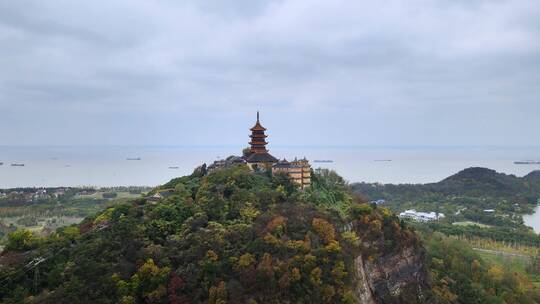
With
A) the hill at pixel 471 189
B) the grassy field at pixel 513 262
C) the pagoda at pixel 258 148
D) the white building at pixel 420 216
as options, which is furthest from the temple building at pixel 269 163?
the hill at pixel 471 189

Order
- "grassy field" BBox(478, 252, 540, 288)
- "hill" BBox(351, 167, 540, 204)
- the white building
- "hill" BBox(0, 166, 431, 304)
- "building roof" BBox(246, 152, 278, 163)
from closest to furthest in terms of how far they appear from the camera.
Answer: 1. "hill" BBox(0, 166, 431, 304)
2. "building roof" BBox(246, 152, 278, 163)
3. "grassy field" BBox(478, 252, 540, 288)
4. the white building
5. "hill" BBox(351, 167, 540, 204)

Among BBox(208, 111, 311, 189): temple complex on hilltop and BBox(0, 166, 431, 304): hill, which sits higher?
BBox(208, 111, 311, 189): temple complex on hilltop

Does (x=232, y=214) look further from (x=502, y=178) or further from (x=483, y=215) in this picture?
(x=502, y=178)

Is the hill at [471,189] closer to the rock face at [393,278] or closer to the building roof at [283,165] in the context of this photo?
the building roof at [283,165]

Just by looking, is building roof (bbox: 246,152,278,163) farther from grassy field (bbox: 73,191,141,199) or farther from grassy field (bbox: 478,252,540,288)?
grassy field (bbox: 73,191,141,199)

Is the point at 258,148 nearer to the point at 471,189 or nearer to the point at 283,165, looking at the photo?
the point at 283,165

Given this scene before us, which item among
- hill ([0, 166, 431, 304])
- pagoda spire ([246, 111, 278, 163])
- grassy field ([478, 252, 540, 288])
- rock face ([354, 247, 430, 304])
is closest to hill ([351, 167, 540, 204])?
grassy field ([478, 252, 540, 288])
